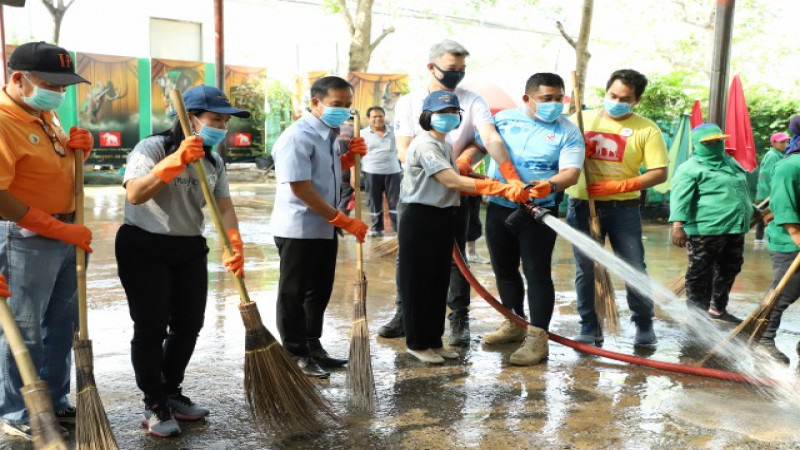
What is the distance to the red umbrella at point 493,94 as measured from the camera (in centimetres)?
1552

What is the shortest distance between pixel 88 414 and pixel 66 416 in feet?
2.59

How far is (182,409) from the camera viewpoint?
4090 millimetres

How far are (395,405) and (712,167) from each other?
10.9ft

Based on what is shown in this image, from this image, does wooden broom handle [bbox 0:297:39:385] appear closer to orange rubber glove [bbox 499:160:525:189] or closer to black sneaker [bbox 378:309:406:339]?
orange rubber glove [bbox 499:160:525:189]

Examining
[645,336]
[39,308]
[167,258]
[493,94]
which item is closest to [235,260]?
[167,258]

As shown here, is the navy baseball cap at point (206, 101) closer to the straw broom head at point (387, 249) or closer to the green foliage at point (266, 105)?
the straw broom head at point (387, 249)

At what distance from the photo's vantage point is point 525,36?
160ft

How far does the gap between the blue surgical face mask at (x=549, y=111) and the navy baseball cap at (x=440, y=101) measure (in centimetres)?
65

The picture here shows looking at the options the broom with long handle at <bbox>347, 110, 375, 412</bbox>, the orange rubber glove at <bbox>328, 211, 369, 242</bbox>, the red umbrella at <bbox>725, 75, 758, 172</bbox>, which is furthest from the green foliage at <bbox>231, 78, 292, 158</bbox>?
the broom with long handle at <bbox>347, 110, 375, 412</bbox>

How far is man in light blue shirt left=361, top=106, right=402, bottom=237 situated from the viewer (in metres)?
10.9

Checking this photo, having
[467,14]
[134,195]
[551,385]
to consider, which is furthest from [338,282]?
[467,14]

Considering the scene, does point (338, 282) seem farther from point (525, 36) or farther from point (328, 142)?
point (525, 36)

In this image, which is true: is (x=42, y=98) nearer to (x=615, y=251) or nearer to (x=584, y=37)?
(x=615, y=251)

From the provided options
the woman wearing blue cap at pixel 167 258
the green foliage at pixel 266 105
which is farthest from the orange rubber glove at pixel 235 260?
the green foliage at pixel 266 105
